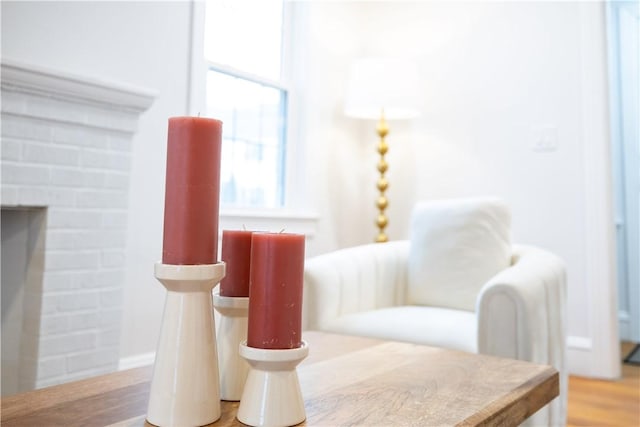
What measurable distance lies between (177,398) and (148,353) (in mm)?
1614

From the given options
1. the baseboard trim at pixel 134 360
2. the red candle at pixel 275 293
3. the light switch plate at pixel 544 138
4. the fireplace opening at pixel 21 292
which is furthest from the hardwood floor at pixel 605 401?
the fireplace opening at pixel 21 292

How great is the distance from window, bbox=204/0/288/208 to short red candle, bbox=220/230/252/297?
5.85 feet

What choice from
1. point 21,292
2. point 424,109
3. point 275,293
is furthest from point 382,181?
point 275,293

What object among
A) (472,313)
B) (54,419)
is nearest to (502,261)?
(472,313)

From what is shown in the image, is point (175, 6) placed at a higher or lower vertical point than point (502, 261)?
higher

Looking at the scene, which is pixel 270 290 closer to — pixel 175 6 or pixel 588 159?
pixel 175 6

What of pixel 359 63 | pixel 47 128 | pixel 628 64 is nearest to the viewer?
pixel 47 128

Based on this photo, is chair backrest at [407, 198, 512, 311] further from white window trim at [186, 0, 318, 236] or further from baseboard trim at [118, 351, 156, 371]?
baseboard trim at [118, 351, 156, 371]

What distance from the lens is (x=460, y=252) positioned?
6.41ft

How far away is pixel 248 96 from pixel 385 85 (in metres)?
0.69

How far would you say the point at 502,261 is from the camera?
1928 mm

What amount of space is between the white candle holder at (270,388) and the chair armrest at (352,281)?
1.05 meters

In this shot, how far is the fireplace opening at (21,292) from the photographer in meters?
1.63

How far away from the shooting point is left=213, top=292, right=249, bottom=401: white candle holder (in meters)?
0.73
